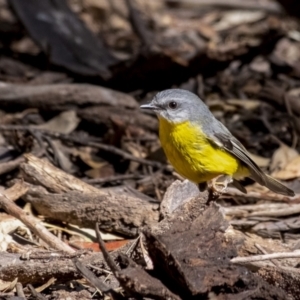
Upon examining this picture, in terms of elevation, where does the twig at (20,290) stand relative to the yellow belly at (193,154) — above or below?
above

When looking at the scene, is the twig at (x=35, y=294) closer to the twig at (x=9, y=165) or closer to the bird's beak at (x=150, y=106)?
the twig at (x=9, y=165)

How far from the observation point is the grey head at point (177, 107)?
5.61 meters

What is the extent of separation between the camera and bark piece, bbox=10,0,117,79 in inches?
322

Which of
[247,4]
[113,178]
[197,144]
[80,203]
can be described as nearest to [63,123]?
[113,178]

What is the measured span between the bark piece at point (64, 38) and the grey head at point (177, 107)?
93.3 inches

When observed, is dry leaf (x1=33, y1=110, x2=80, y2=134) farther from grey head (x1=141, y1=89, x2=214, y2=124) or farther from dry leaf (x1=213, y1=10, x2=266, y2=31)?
dry leaf (x1=213, y1=10, x2=266, y2=31)

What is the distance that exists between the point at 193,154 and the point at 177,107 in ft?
1.44

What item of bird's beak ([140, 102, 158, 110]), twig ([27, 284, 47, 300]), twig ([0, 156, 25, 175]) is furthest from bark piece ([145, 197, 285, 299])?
twig ([0, 156, 25, 175])

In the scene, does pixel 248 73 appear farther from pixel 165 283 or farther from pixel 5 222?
pixel 165 283

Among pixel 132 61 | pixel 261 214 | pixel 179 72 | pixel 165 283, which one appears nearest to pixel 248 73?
pixel 179 72

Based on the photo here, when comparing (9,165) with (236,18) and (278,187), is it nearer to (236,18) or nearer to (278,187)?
(278,187)

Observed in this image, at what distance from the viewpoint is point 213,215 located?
4039mm

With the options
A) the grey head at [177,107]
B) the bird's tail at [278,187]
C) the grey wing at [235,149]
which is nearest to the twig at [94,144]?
the grey head at [177,107]

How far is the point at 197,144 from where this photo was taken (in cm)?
555
